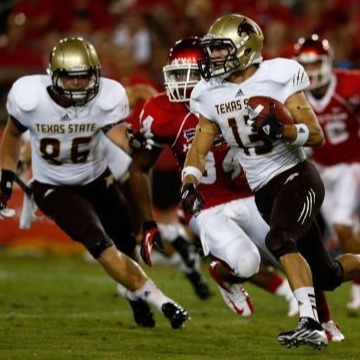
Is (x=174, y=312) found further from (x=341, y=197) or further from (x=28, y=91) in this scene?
(x=341, y=197)

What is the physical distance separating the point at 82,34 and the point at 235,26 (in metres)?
5.68

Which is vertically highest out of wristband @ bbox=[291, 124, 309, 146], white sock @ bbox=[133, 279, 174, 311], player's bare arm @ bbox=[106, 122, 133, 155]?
wristband @ bbox=[291, 124, 309, 146]

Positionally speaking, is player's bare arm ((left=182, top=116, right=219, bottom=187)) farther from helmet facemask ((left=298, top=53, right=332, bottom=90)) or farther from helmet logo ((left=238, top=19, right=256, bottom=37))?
helmet facemask ((left=298, top=53, right=332, bottom=90))

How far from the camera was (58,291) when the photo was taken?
761cm

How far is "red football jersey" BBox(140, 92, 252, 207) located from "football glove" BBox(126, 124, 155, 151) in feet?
0.08

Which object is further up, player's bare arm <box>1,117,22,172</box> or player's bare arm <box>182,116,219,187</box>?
player's bare arm <box>182,116,219,187</box>

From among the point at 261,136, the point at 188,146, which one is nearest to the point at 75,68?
the point at 188,146

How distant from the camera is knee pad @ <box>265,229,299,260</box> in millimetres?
4699

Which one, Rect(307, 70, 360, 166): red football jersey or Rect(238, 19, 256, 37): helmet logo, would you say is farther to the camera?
Rect(307, 70, 360, 166): red football jersey

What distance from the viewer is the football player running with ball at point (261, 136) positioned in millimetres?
4848

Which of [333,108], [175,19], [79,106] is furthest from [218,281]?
[175,19]

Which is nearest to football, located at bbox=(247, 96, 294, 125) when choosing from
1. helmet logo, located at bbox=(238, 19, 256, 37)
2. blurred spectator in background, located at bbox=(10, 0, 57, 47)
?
helmet logo, located at bbox=(238, 19, 256, 37)

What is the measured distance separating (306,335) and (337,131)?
118 inches

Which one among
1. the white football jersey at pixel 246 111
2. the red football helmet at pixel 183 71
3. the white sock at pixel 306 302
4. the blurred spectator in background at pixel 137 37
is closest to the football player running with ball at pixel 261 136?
the white football jersey at pixel 246 111
